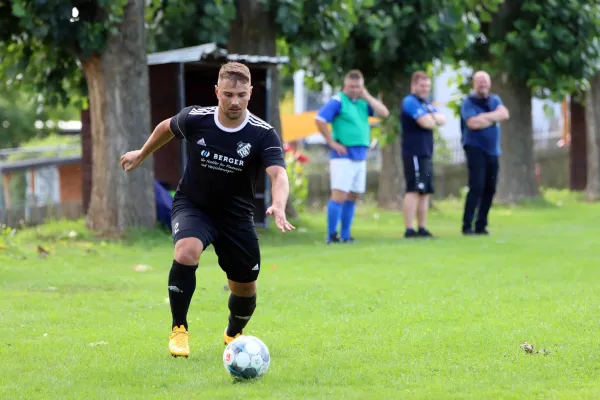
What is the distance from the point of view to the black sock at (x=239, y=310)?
24.2 feet

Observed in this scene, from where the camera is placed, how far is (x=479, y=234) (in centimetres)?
1606

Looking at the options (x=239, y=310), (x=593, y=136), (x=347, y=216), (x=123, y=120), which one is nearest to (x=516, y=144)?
(x=593, y=136)

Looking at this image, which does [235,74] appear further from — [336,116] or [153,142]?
[336,116]

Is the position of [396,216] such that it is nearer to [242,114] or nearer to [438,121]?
[438,121]

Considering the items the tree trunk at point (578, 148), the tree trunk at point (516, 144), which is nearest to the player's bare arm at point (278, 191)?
the tree trunk at point (516, 144)

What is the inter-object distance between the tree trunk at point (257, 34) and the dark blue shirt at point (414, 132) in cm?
287

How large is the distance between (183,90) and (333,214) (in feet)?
8.86

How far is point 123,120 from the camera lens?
15.2m

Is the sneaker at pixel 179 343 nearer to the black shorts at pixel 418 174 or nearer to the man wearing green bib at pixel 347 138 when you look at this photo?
the man wearing green bib at pixel 347 138

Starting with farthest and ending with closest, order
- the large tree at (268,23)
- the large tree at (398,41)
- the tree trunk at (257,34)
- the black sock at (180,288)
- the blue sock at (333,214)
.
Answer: the large tree at (398,41), the tree trunk at (257,34), the large tree at (268,23), the blue sock at (333,214), the black sock at (180,288)

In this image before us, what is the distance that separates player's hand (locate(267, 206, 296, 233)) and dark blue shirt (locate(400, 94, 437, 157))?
870cm

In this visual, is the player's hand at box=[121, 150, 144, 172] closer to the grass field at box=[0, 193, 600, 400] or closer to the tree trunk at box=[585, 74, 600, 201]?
the grass field at box=[0, 193, 600, 400]

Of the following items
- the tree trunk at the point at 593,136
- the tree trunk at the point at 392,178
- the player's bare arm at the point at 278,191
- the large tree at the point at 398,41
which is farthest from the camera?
the tree trunk at the point at 593,136

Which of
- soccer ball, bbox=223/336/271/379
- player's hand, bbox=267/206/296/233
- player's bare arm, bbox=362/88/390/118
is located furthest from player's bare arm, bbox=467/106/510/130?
soccer ball, bbox=223/336/271/379
